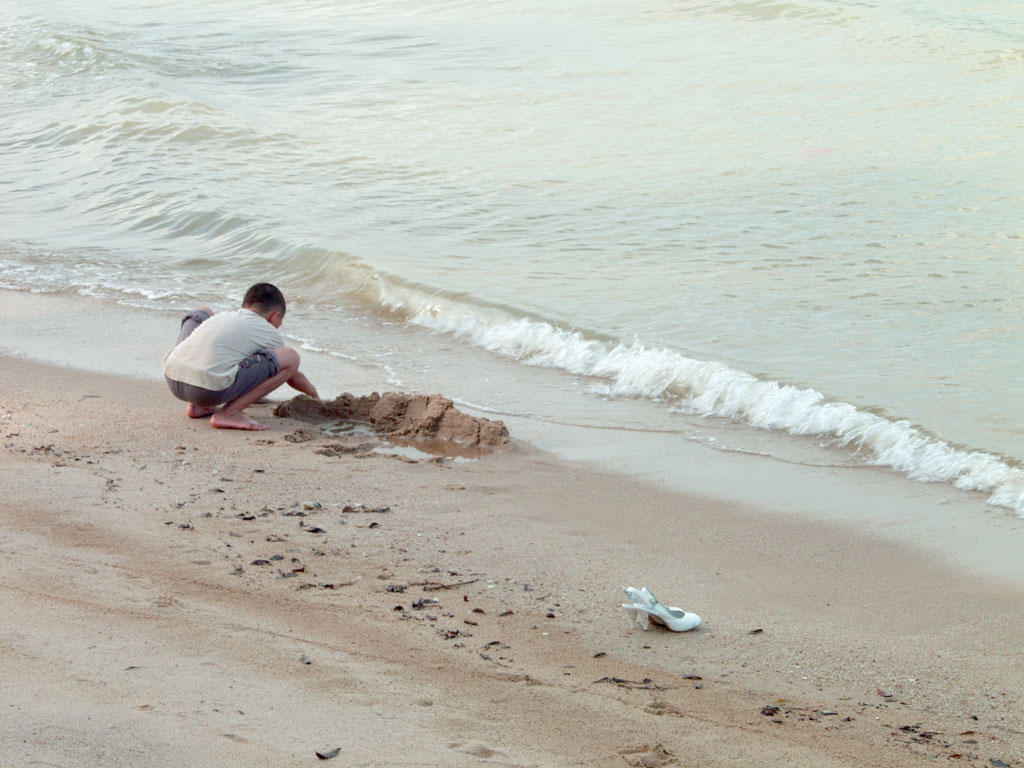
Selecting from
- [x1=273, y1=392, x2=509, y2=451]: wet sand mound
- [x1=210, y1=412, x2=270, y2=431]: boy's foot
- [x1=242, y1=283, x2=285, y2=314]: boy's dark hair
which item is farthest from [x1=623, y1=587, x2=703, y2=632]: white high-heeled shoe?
[x1=242, y1=283, x2=285, y2=314]: boy's dark hair

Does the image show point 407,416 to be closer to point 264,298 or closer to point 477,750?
point 264,298

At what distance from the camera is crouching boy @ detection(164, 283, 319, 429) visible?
6176 mm

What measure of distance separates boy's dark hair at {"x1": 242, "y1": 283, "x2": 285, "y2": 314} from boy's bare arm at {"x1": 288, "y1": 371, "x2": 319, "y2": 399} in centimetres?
44

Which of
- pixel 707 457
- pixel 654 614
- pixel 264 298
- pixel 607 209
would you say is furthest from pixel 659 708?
pixel 607 209

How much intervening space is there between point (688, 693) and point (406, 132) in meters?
13.8

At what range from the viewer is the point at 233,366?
20.4 ft

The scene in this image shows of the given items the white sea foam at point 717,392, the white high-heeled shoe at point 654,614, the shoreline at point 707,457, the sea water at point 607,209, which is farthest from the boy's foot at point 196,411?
the white high-heeled shoe at point 654,614

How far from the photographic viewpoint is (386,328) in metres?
8.89

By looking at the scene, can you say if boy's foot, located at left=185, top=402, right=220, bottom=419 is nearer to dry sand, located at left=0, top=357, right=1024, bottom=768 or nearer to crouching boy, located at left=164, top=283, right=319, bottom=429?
crouching boy, located at left=164, top=283, right=319, bottom=429

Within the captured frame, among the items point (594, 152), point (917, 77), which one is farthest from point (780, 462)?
point (917, 77)

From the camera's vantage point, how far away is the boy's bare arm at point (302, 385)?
6.49m

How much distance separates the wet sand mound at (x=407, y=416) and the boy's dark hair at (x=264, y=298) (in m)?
0.57

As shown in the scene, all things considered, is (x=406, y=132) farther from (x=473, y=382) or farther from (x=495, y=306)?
(x=473, y=382)

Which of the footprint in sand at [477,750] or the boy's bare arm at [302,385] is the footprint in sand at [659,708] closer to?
the footprint in sand at [477,750]
